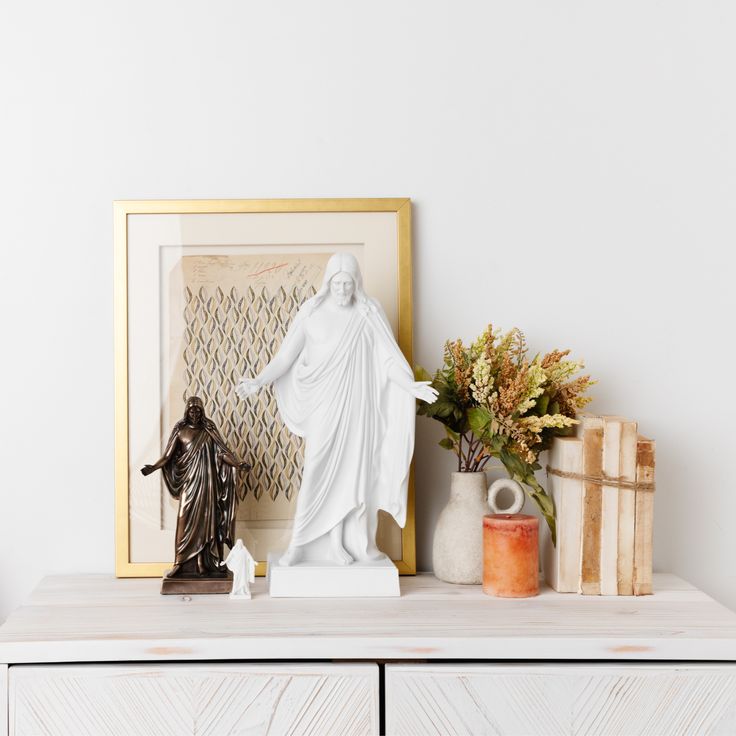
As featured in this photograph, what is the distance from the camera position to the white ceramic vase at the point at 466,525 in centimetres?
158

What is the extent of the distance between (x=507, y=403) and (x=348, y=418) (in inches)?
11.5

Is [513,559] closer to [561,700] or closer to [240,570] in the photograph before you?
[561,700]

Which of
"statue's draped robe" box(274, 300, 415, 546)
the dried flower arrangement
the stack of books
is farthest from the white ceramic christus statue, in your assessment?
the stack of books

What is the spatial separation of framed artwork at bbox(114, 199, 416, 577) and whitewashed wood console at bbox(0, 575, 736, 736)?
41 cm

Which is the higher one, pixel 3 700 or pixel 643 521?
pixel 643 521

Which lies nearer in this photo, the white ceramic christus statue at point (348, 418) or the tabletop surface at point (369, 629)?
the tabletop surface at point (369, 629)

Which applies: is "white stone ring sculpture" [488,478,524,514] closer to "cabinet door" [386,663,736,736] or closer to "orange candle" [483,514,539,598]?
"orange candle" [483,514,539,598]

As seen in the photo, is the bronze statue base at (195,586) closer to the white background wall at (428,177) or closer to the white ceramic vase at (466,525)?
the white background wall at (428,177)

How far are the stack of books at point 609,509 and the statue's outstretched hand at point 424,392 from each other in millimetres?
264

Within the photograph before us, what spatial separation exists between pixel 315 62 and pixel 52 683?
126cm

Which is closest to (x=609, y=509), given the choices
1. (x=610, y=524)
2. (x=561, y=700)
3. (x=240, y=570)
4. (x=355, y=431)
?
(x=610, y=524)

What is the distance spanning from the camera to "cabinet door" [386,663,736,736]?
1.26m

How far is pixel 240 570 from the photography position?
1.48 meters

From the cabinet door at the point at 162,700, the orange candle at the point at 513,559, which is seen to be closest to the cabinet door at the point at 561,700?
the cabinet door at the point at 162,700
